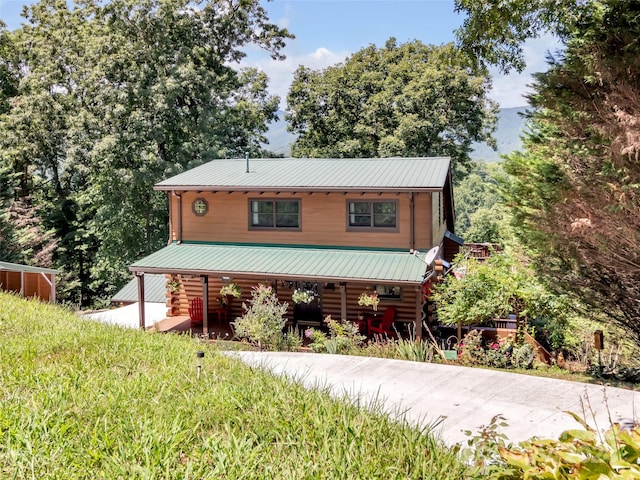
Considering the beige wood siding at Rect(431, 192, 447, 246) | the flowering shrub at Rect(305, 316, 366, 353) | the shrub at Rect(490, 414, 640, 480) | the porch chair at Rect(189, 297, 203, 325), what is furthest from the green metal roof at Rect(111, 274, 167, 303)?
the shrub at Rect(490, 414, 640, 480)

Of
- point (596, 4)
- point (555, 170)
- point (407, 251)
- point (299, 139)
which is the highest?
point (299, 139)

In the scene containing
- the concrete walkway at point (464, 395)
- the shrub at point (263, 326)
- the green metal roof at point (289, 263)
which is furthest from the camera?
the green metal roof at point (289, 263)

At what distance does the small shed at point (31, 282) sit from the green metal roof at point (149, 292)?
8.20ft

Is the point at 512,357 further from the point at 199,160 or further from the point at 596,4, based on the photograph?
the point at 199,160

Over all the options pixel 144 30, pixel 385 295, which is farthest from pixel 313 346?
pixel 144 30

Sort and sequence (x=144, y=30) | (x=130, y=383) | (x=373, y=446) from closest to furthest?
(x=373, y=446) → (x=130, y=383) → (x=144, y=30)

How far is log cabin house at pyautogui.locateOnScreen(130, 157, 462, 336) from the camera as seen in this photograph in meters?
13.8

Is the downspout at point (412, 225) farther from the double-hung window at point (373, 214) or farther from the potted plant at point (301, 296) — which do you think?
the potted plant at point (301, 296)

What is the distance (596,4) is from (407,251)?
9.03 meters

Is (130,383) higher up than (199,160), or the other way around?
(199,160)

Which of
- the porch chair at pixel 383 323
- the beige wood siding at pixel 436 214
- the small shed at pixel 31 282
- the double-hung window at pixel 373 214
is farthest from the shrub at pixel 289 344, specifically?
the small shed at pixel 31 282

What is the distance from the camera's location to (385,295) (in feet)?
48.2

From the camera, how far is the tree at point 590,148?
5.97 m

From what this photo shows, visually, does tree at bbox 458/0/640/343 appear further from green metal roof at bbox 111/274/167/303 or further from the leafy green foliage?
green metal roof at bbox 111/274/167/303
